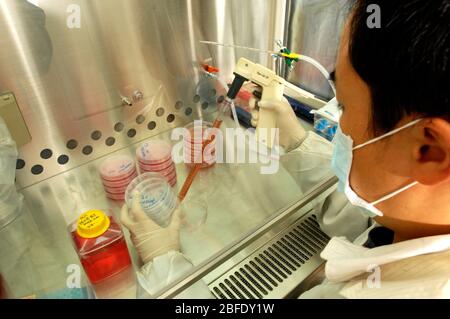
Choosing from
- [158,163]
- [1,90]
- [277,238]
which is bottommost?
[277,238]

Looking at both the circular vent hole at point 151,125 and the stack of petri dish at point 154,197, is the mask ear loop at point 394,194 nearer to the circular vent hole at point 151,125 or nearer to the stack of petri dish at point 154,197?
the stack of petri dish at point 154,197

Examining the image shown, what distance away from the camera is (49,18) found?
749mm

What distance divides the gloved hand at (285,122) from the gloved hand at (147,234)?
0.48 meters

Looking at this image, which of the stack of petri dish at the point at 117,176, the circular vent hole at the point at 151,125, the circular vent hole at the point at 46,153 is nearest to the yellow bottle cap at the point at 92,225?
the stack of petri dish at the point at 117,176

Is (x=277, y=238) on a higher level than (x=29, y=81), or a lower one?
lower

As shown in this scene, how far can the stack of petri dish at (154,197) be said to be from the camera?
0.76 m

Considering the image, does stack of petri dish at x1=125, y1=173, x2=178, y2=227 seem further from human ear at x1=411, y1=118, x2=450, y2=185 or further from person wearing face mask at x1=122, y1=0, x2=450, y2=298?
human ear at x1=411, y1=118, x2=450, y2=185

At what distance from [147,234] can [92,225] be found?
5.8 inches

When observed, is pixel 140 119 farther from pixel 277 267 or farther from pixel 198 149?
pixel 277 267

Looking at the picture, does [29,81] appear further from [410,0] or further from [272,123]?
[410,0]

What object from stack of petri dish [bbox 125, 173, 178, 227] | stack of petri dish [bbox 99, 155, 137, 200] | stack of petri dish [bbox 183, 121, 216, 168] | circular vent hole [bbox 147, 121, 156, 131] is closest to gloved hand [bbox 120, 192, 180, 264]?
stack of petri dish [bbox 125, 173, 178, 227]
